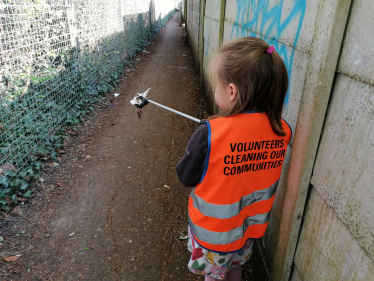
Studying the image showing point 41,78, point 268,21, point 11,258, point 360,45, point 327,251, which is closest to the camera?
point 360,45

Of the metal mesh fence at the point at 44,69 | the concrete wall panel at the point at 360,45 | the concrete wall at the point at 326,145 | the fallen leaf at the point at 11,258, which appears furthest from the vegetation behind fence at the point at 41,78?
the concrete wall panel at the point at 360,45

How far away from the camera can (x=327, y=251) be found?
4.10 ft

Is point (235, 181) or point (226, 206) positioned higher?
point (235, 181)

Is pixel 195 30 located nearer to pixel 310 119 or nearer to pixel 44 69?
pixel 44 69

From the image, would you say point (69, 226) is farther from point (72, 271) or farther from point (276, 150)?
point (276, 150)

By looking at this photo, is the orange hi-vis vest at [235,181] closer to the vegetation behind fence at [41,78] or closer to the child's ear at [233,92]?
the child's ear at [233,92]

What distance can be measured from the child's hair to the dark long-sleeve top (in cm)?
17

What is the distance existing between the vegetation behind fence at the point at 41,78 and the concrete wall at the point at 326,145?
269 centimetres

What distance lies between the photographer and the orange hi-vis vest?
132 cm

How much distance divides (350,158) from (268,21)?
141 centimetres

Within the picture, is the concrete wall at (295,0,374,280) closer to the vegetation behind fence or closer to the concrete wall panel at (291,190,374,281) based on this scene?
the concrete wall panel at (291,190,374,281)

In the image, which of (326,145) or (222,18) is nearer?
(326,145)

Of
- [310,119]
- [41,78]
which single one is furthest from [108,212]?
[310,119]

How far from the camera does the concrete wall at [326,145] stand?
101 cm
